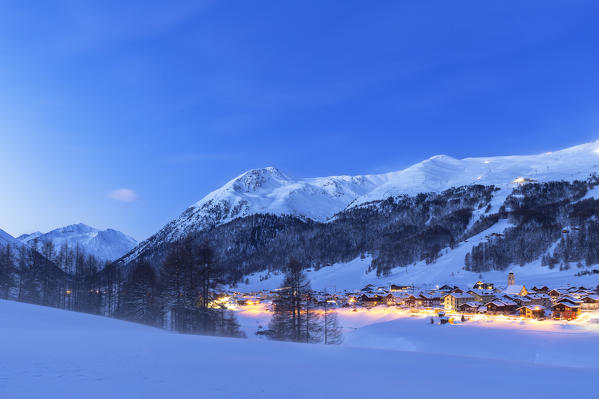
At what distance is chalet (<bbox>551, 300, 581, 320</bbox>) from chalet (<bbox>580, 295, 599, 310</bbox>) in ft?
35.3

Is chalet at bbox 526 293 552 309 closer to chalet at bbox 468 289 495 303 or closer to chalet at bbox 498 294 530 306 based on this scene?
chalet at bbox 498 294 530 306

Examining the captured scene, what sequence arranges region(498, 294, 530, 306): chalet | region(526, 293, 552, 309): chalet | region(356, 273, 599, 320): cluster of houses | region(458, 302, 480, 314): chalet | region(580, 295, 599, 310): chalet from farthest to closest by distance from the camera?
1. region(526, 293, 552, 309): chalet
2. region(498, 294, 530, 306): chalet
3. region(458, 302, 480, 314): chalet
4. region(580, 295, 599, 310): chalet
5. region(356, 273, 599, 320): cluster of houses

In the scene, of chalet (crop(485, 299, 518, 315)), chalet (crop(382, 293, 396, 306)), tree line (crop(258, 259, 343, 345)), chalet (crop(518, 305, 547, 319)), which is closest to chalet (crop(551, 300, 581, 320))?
chalet (crop(518, 305, 547, 319))

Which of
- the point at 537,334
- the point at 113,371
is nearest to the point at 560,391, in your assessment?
the point at 113,371

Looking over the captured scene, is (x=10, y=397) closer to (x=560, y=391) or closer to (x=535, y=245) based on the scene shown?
(x=560, y=391)

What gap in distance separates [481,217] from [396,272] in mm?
73416

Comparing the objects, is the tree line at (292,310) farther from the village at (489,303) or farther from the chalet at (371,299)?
the chalet at (371,299)

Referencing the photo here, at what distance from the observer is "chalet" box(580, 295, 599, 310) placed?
6700cm

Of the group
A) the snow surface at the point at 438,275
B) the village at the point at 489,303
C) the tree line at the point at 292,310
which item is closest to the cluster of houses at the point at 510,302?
the village at the point at 489,303

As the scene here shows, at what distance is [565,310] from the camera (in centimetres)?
5916

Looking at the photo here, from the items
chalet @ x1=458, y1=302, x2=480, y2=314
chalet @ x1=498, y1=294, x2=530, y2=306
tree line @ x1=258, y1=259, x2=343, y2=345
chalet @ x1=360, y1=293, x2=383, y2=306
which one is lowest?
chalet @ x1=360, y1=293, x2=383, y2=306

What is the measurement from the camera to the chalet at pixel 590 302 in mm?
67000

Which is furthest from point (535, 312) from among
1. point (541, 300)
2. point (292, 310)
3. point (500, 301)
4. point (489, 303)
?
point (292, 310)

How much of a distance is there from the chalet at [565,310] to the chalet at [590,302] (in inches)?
424
